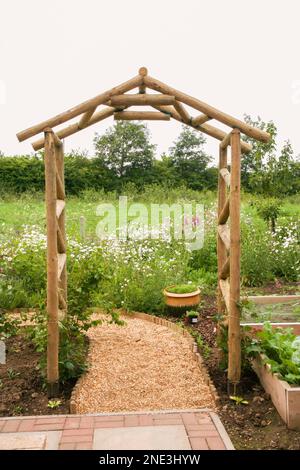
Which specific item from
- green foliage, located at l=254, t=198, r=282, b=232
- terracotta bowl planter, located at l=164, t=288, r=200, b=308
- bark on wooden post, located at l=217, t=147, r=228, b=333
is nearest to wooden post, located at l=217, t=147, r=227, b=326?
bark on wooden post, located at l=217, t=147, r=228, b=333

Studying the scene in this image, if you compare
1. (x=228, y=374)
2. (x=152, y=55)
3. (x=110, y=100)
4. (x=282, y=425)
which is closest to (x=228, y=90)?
(x=152, y=55)

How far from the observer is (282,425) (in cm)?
350

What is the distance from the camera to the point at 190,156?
68.9 ft

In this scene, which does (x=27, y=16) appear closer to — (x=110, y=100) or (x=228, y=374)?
(x=110, y=100)

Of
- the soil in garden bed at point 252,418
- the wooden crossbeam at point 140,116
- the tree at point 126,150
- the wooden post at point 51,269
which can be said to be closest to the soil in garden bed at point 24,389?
A: the wooden post at point 51,269

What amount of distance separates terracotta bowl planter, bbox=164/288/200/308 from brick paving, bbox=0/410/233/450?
2621 mm

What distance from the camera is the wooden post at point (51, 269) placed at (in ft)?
13.3

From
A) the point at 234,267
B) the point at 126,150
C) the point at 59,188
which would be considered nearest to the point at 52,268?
the point at 59,188

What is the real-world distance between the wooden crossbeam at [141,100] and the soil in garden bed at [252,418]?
2.61 metres

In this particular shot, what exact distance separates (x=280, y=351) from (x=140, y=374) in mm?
1442

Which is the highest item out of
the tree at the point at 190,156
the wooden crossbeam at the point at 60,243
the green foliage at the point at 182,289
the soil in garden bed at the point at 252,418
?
the tree at the point at 190,156

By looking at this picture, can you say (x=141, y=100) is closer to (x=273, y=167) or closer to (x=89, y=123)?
(x=89, y=123)

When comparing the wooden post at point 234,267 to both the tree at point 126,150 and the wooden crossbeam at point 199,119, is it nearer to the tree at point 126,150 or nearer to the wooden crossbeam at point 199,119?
the wooden crossbeam at point 199,119
